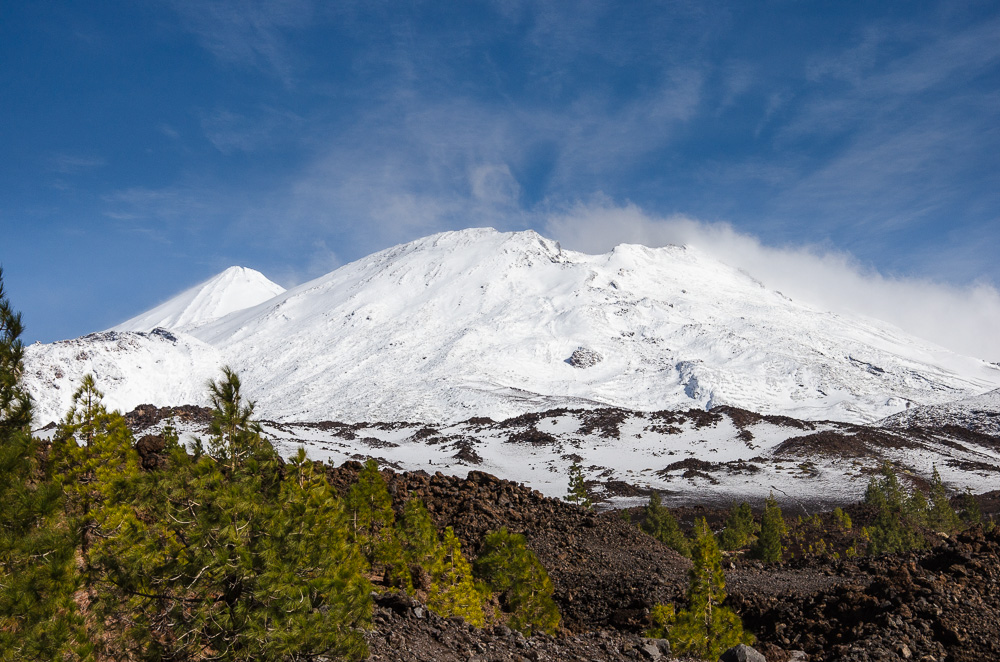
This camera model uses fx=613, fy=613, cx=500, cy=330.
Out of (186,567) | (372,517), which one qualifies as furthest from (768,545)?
(186,567)

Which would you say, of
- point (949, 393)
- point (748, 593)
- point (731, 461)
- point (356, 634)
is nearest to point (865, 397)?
point (949, 393)

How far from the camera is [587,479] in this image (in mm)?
52781

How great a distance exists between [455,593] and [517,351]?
104515mm

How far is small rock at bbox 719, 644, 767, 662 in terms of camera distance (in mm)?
10969

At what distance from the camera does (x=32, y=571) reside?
648cm

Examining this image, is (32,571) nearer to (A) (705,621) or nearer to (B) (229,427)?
(B) (229,427)

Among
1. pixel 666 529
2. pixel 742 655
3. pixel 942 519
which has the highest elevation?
pixel 942 519

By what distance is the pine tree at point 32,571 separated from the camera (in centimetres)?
624

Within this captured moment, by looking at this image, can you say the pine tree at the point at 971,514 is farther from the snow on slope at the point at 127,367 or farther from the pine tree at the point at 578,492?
the snow on slope at the point at 127,367

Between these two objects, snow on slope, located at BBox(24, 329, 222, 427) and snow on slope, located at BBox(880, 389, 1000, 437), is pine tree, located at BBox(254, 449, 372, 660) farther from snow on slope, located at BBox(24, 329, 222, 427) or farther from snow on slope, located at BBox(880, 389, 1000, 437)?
snow on slope, located at BBox(880, 389, 1000, 437)

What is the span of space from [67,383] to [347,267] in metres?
110

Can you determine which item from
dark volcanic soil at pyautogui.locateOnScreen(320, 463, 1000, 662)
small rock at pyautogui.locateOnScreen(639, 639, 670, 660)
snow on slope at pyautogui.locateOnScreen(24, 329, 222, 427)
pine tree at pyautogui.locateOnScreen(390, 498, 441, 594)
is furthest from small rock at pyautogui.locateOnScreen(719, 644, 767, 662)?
snow on slope at pyautogui.locateOnScreen(24, 329, 222, 427)

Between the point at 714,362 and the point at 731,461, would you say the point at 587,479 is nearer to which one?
the point at 731,461

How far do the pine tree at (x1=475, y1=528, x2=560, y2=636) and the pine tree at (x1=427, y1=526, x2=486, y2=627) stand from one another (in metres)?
0.82
